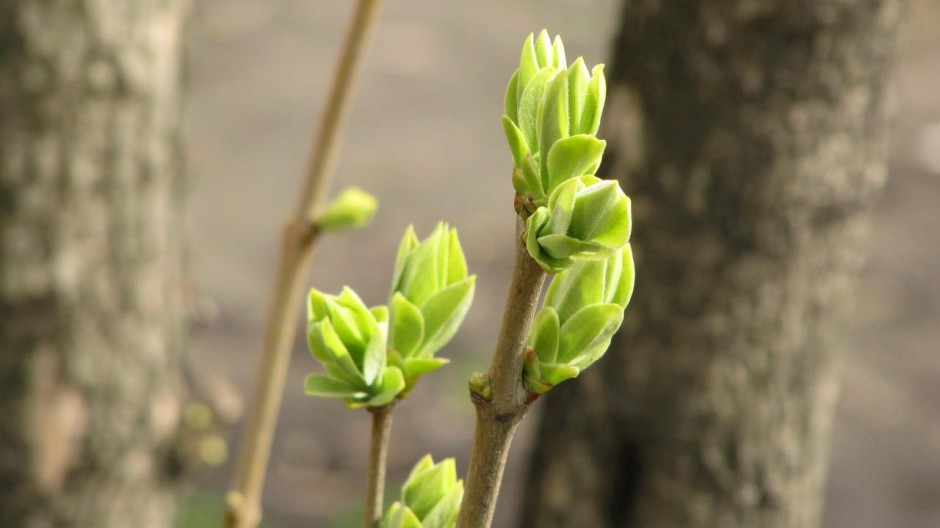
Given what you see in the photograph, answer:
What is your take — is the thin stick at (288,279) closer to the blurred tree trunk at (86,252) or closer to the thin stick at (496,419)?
the thin stick at (496,419)

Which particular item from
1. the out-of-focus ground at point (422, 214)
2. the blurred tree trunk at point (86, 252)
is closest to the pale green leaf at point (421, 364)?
the blurred tree trunk at point (86, 252)

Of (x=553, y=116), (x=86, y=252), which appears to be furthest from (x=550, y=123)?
(x=86, y=252)

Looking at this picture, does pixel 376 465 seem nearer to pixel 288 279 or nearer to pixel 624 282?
pixel 624 282

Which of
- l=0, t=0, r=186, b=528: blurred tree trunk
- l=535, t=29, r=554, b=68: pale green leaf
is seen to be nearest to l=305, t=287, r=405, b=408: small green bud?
l=535, t=29, r=554, b=68: pale green leaf

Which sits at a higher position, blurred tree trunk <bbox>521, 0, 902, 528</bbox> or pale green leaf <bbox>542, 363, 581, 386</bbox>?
blurred tree trunk <bbox>521, 0, 902, 528</bbox>

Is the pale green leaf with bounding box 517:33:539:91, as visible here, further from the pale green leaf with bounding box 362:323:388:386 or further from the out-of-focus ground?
the out-of-focus ground

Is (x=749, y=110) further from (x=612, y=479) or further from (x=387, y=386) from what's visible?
(x=387, y=386)
